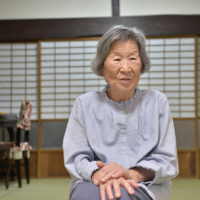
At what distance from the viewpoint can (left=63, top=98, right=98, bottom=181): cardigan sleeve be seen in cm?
114

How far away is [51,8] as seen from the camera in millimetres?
4305

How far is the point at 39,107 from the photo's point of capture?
4.30 metres

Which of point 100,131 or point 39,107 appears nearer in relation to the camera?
point 100,131

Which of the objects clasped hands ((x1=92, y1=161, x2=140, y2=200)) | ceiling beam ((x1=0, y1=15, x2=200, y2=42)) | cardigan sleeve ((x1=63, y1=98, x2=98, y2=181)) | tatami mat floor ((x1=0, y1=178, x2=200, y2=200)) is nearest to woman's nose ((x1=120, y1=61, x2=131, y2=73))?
cardigan sleeve ((x1=63, y1=98, x2=98, y2=181))

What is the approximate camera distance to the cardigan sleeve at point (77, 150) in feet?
3.73

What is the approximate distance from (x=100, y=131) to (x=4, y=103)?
141 inches

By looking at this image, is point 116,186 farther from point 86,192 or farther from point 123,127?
point 123,127

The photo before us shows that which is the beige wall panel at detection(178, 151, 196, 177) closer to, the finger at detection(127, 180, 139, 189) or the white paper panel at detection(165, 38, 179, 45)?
the white paper panel at detection(165, 38, 179, 45)

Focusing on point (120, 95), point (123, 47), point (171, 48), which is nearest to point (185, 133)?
point (171, 48)

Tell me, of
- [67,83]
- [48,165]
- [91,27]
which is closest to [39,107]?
[67,83]

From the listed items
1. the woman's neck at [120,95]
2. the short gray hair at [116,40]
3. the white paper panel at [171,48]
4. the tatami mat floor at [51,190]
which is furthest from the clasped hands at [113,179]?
the white paper panel at [171,48]

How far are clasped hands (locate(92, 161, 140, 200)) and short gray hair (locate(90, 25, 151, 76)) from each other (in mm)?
482

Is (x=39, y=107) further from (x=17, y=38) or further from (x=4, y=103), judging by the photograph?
(x=17, y=38)

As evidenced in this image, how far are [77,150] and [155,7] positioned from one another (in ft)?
11.8
